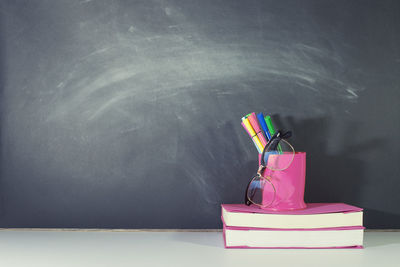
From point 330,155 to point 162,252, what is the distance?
1.63ft

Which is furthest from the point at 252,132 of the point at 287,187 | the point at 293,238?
the point at 293,238

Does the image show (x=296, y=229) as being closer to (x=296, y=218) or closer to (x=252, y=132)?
(x=296, y=218)

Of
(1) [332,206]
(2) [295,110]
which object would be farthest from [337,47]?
(1) [332,206]

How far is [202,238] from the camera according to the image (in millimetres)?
989

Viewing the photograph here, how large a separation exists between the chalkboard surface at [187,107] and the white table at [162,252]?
92 millimetres

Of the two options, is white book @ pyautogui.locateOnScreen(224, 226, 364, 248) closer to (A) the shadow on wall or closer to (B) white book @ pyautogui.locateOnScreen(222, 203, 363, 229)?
(B) white book @ pyautogui.locateOnScreen(222, 203, 363, 229)

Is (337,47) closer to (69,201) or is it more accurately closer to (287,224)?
(287,224)

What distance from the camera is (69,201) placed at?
110 cm

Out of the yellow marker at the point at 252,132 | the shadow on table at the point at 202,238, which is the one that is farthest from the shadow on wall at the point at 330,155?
the shadow on table at the point at 202,238

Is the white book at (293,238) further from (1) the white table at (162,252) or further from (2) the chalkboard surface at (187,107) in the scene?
(2) the chalkboard surface at (187,107)

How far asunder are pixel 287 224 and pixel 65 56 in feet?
2.25

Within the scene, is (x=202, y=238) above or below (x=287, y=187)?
below

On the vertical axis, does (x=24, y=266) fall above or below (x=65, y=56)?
below

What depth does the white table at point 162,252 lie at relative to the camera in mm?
779
